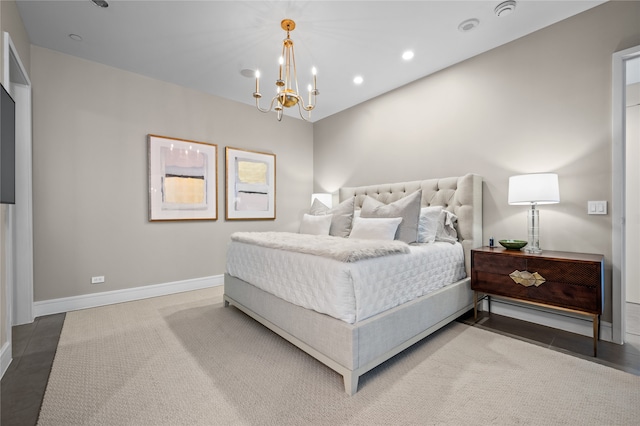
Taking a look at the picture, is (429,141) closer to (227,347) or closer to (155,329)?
(227,347)

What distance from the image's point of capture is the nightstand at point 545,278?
2.08 metres

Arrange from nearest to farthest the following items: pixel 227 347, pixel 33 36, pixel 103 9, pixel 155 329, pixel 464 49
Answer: pixel 227 347, pixel 103 9, pixel 155 329, pixel 33 36, pixel 464 49

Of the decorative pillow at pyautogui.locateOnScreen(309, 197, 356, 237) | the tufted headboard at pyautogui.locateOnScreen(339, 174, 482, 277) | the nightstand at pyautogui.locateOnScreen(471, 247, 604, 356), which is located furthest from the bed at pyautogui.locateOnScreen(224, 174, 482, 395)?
the decorative pillow at pyautogui.locateOnScreen(309, 197, 356, 237)

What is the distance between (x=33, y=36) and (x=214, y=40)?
1.75 m

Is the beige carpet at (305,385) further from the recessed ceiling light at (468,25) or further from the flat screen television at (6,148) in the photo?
the recessed ceiling light at (468,25)

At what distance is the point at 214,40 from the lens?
2.89 meters

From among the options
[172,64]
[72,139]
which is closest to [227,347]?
[72,139]

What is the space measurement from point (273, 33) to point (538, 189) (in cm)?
279

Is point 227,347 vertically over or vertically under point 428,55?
under

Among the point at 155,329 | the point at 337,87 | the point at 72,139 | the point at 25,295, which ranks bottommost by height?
the point at 155,329

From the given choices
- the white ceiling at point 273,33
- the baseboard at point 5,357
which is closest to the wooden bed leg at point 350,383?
the baseboard at point 5,357

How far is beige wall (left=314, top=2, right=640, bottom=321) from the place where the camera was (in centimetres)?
240

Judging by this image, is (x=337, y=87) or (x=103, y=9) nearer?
(x=103, y=9)

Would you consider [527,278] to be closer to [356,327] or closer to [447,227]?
[447,227]
